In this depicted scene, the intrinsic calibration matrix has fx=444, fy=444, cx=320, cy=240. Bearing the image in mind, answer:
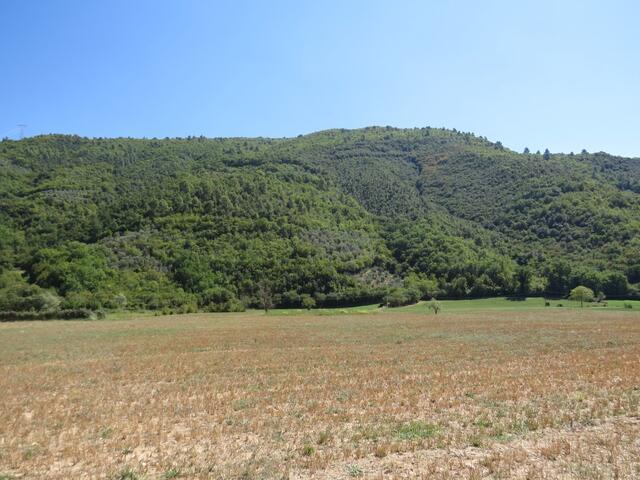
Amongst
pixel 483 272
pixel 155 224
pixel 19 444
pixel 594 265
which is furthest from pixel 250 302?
pixel 19 444

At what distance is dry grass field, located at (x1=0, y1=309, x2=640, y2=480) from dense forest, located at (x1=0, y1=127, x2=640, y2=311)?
69498 millimetres

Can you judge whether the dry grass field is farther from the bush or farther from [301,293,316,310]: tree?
[301,293,316,310]: tree

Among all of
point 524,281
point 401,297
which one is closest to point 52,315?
point 401,297

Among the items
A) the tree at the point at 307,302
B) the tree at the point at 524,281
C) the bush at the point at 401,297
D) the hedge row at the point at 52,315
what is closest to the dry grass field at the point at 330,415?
the hedge row at the point at 52,315

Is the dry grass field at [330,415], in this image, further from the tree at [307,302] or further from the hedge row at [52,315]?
the tree at [307,302]

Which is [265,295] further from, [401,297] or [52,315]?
[52,315]

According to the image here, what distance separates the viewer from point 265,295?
103 meters

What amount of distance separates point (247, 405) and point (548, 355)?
17573 millimetres

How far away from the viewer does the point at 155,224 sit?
134625 mm

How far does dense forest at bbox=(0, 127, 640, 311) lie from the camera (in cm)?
10631

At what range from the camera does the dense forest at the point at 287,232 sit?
10631 cm

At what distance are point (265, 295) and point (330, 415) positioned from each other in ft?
298

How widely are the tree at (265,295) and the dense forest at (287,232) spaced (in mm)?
572

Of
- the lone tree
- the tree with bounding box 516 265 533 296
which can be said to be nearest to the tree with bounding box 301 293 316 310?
the tree with bounding box 516 265 533 296
